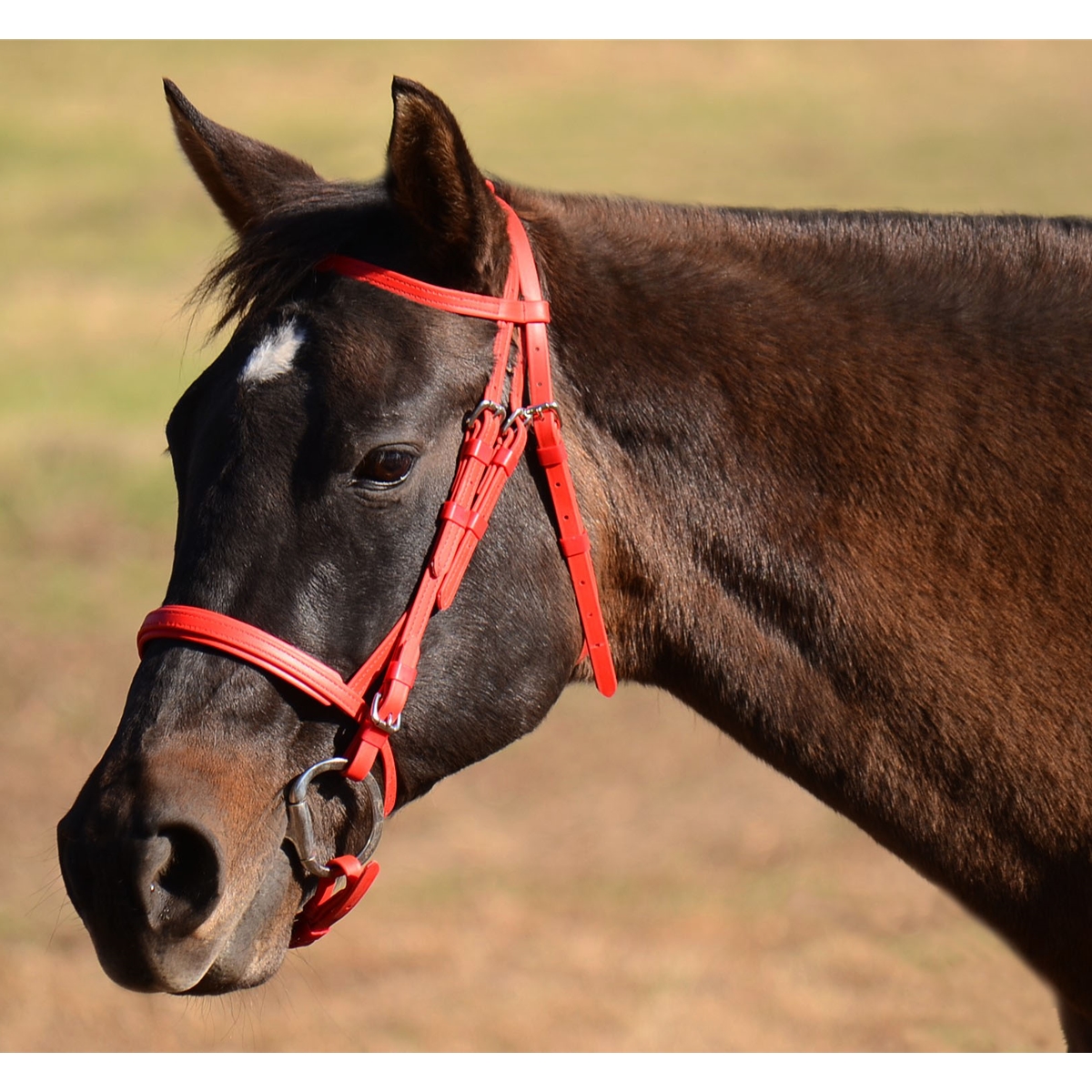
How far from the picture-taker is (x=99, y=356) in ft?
49.0

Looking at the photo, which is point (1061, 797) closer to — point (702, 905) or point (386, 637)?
point (386, 637)

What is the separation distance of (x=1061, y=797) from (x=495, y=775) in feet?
18.0

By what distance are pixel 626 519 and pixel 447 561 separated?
15.7 inches

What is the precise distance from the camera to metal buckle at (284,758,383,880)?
2.36 m

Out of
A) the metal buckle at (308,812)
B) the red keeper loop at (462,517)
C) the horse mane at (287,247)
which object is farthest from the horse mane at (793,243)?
the metal buckle at (308,812)

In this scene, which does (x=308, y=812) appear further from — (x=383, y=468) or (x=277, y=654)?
(x=383, y=468)

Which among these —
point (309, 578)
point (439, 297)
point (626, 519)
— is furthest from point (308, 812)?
point (439, 297)

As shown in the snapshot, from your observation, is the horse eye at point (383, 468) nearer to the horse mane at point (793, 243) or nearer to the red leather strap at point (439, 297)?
the red leather strap at point (439, 297)

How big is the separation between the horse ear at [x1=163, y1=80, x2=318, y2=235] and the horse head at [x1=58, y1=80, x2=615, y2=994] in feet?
0.85

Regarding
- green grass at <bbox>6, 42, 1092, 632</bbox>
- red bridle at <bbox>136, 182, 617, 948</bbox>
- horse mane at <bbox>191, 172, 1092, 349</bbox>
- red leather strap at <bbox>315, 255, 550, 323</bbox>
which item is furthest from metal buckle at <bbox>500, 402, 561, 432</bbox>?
green grass at <bbox>6, 42, 1092, 632</bbox>

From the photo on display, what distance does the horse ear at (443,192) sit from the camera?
2348mm

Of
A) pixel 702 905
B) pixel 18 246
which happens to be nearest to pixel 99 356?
pixel 18 246

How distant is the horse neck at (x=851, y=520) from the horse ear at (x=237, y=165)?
0.62 meters

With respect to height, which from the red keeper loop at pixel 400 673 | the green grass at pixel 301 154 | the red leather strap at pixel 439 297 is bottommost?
the green grass at pixel 301 154
